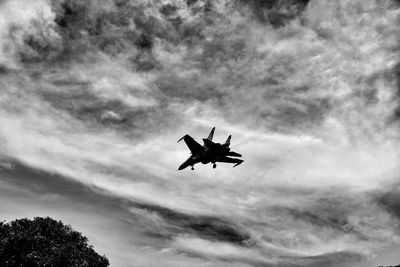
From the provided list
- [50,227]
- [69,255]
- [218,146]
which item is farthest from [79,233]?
[218,146]

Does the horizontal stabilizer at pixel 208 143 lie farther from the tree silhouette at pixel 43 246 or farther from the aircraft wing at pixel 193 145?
the tree silhouette at pixel 43 246

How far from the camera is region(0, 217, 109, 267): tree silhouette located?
38562 mm

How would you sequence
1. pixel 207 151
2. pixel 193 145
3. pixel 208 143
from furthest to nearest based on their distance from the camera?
1. pixel 193 145
2. pixel 207 151
3. pixel 208 143

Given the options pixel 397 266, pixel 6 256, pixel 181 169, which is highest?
pixel 181 169

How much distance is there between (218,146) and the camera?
33969 mm

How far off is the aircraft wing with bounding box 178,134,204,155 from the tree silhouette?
2003 centimetres

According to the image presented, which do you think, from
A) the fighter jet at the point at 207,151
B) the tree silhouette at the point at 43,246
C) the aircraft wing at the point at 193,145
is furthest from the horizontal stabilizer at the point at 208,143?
the tree silhouette at the point at 43,246

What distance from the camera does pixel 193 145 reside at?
119 ft

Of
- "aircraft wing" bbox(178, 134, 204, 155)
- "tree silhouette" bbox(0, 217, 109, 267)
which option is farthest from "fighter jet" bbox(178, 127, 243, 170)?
"tree silhouette" bbox(0, 217, 109, 267)

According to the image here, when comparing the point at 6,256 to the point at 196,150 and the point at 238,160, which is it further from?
the point at 238,160

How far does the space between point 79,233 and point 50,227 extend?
4.13m

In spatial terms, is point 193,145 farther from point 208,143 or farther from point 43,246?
point 43,246

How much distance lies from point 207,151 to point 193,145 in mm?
2034

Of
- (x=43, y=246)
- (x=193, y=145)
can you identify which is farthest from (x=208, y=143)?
(x=43, y=246)
